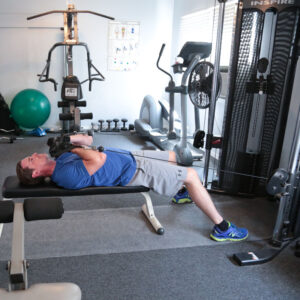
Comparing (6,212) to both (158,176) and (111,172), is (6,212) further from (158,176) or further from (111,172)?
(158,176)

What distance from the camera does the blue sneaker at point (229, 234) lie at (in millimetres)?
2064

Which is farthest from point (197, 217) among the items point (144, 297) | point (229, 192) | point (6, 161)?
point (6, 161)

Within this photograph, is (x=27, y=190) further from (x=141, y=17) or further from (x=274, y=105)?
(x=141, y=17)

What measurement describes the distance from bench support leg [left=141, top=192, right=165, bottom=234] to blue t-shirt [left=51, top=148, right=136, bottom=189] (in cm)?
30

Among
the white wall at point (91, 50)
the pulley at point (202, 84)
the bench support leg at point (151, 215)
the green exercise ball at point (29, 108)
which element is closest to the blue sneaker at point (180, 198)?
the bench support leg at point (151, 215)

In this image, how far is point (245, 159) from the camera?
2.71m

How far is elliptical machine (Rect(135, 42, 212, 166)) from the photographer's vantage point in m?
3.11

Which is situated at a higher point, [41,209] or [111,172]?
[41,209]

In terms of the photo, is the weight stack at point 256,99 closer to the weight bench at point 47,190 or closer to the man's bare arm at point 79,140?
the weight bench at point 47,190

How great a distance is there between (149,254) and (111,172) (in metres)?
0.54

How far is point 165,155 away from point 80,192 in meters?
0.75

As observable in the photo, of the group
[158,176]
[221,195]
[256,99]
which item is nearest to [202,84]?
[256,99]

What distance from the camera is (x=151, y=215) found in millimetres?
2268

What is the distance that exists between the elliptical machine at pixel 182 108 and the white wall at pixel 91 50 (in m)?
0.76
